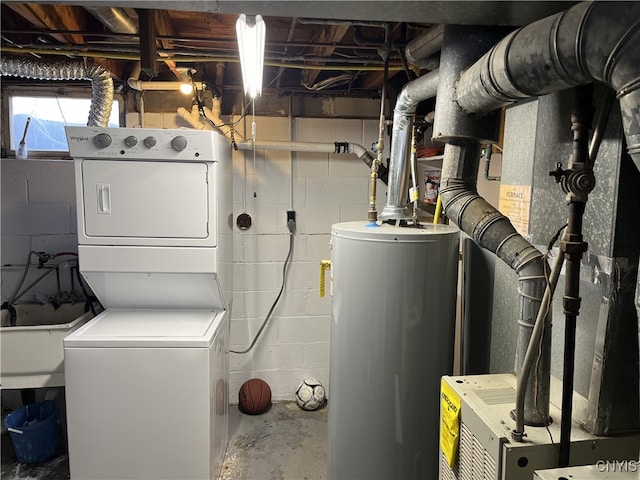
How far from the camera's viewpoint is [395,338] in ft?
5.83

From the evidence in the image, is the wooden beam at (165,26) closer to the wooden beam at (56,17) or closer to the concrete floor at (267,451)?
the wooden beam at (56,17)

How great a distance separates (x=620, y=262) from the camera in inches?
38.4

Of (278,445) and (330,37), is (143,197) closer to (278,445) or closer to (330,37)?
(330,37)

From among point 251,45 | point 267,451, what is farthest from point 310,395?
point 251,45

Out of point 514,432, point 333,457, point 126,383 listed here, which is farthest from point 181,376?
point 514,432

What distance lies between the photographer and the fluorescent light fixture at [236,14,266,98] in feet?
4.39

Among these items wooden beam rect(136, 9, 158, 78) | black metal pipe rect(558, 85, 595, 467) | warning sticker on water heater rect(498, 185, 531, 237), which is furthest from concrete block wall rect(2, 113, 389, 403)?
black metal pipe rect(558, 85, 595, 467)

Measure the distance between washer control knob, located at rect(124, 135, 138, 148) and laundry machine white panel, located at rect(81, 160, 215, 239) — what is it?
88mm

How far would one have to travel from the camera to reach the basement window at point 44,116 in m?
2.89

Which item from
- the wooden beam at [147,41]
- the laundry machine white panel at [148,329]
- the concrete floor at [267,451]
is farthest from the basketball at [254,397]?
the wooden beam at [147,41]

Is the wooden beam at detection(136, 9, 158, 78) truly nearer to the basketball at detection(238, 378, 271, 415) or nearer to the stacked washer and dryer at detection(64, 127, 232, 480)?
the stacked washer and dryer at detection(64, 127, 232, 480)

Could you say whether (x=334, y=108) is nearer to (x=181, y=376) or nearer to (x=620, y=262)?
(x=181, y=376)

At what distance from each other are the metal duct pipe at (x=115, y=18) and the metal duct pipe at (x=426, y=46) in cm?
126

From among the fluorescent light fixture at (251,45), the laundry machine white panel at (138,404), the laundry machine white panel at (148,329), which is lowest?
the laundry machine white panel at (138,404)
